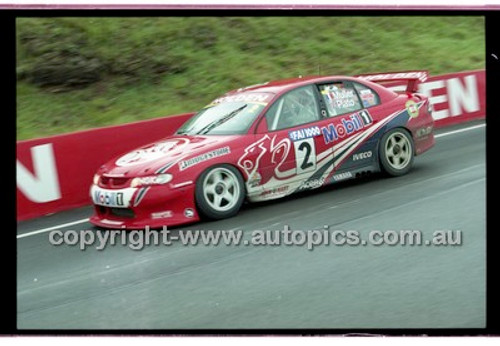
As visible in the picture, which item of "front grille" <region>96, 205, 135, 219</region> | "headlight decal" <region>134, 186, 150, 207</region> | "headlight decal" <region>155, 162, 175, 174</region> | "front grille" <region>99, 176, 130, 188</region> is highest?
"headlight decal" <region>155, 162, 175, 174</region>

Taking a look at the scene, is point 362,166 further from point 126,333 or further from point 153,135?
point 126,333

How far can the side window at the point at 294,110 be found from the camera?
7.91 meters

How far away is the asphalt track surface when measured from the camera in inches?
206

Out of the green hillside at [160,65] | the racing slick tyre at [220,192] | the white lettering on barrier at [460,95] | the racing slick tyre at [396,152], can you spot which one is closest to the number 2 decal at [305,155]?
the racing slick tyre at [220,192]

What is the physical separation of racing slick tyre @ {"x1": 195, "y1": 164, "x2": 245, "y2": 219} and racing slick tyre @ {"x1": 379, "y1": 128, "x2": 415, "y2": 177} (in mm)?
1856

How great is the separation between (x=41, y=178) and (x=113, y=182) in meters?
1.51

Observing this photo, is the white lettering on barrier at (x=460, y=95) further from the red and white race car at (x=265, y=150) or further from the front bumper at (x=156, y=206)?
the front bumper at (x=156, y=206)

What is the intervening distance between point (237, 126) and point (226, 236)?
1.37 metres

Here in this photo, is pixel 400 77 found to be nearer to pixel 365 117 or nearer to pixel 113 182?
pixel 365 117

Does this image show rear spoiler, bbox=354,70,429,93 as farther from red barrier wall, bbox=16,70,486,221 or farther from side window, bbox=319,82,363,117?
red barrier wall, bbox=16,70,486,221

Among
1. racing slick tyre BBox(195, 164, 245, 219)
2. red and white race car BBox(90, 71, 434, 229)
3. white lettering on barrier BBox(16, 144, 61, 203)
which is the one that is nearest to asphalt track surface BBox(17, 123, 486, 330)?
racing slick tyre BBox(195, 164, 245, 219)

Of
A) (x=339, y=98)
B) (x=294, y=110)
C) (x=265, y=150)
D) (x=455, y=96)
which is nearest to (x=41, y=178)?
(x=265, y=150)

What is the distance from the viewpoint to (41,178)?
337 inches

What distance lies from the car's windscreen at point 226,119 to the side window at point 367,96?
1.26 meters
